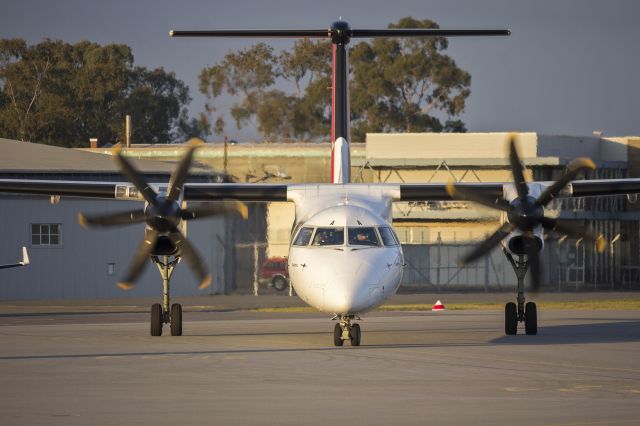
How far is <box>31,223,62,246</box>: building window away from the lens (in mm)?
49094

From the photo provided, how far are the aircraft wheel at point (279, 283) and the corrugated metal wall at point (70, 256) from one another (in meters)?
4.21

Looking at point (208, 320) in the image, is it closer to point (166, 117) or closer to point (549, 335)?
point (549, 335)

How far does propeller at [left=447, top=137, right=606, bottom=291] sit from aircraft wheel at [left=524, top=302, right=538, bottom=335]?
3.52ft

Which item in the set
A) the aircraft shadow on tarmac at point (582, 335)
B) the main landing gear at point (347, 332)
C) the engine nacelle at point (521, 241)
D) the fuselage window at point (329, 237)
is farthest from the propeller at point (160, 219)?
the aircraft shadow on tarmac at point (582, 335)

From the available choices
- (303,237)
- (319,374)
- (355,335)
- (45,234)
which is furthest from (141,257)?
(45,234)

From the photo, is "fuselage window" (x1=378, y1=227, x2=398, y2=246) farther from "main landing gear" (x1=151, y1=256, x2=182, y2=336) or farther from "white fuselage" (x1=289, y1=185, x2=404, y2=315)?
"main landing gear" (x1=151, y1=256, x2=182, y2=336)

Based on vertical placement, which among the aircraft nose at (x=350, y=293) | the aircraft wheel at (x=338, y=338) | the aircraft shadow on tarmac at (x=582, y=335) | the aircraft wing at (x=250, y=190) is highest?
the aircraft wing at (x=250, y=190)

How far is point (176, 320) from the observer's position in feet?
84.2

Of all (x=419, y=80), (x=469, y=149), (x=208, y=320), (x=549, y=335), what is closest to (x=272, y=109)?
(x=419, y=80)

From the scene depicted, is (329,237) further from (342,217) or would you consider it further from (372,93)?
(372,93)

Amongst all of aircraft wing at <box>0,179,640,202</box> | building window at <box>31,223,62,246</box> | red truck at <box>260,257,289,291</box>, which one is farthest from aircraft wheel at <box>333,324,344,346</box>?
red truck at <box>260,257,289,291</box>

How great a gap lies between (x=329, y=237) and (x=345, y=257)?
0.86 m

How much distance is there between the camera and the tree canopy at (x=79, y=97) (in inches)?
3706

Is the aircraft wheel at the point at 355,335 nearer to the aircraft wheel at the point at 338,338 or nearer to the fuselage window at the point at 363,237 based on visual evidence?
the aircraft wheel at the point at 338,338
